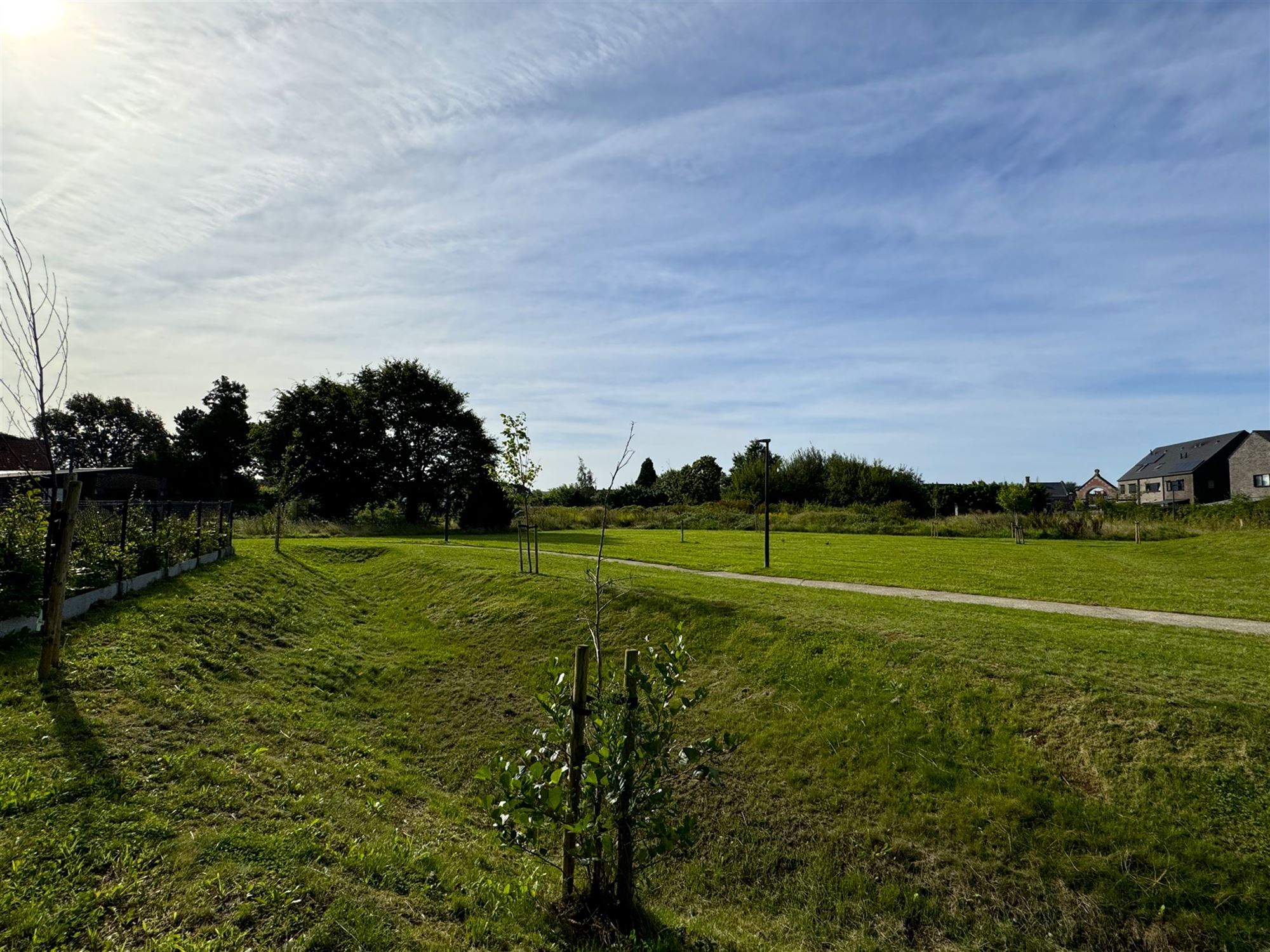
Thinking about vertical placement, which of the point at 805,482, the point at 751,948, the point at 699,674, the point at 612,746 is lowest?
the point at 751,948

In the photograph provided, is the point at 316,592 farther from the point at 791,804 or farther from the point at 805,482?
the point at 805,482

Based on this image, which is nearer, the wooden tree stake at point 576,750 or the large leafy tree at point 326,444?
the wooden tree stake at point 576,750

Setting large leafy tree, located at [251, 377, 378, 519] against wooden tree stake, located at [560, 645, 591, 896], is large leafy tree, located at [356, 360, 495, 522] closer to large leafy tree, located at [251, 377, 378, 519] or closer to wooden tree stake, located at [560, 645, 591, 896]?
large leafy tree, located at [251, 377, 378, 519]

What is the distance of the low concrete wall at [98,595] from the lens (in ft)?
25.5

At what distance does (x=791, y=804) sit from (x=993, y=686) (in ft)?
8.52

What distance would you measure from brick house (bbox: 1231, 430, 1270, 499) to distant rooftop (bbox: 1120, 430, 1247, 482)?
1908 mm

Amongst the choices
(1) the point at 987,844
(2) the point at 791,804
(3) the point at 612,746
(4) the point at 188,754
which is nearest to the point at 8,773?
(4) the point at 188,754

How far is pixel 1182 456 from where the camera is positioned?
196 feet

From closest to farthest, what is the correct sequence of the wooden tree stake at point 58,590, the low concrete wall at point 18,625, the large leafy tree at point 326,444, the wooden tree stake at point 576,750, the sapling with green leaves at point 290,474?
the wooden tree stake at point 576,750
the wooden tree stake at point 58,590
the low concrete wall at point 18,625
the sapling with green leaves at point 290,474
the large leafy tree at point 326,444

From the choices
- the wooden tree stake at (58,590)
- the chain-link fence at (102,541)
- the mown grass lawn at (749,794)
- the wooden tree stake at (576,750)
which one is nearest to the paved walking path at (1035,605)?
the mown grass lawn at (749,794)

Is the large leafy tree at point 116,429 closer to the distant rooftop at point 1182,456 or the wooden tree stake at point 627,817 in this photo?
the wooden tree stake at point 627,817

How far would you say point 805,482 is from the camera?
49.5 meters

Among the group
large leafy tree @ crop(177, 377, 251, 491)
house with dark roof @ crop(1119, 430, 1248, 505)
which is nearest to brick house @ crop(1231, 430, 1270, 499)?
house with dark roof @ crop(1119, 430, 1248, 505)

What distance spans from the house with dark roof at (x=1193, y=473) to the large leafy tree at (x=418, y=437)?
2161 inches
